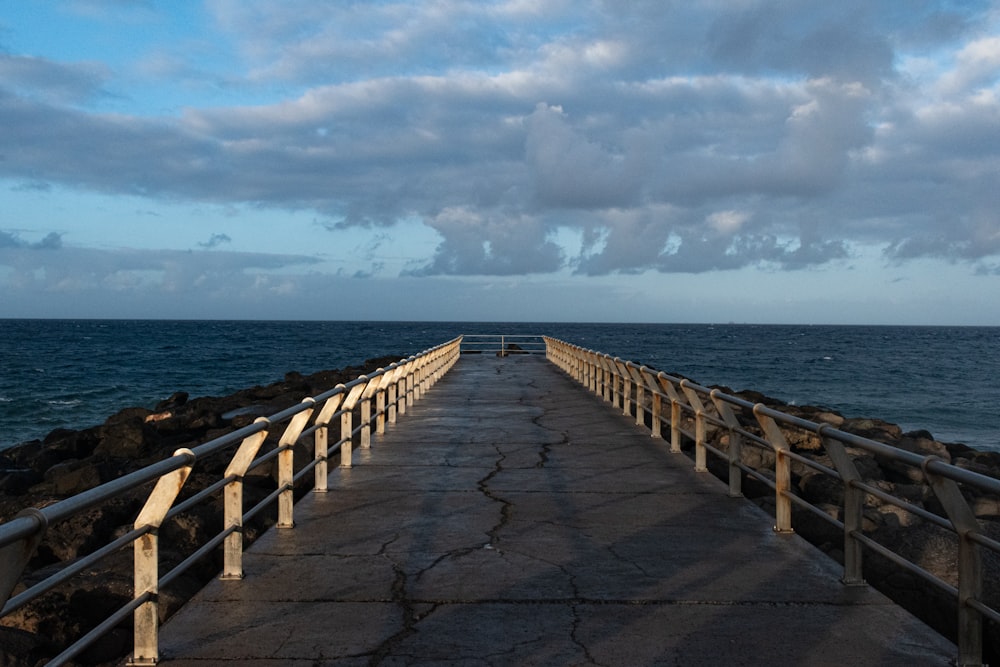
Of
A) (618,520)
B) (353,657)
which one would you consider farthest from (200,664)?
Answer: (618,520)

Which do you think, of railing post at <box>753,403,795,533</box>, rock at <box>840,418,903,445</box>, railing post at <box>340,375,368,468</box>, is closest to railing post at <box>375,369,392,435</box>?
railing post at <box>340,375,368,468</box>

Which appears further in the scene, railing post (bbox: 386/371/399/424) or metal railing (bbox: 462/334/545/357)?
metal railing (bbox: 462/334/545/357)

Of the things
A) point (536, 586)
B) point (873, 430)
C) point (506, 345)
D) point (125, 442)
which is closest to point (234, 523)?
point (536, 586)

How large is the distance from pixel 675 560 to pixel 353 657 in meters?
2.96

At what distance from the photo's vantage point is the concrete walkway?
5.12m

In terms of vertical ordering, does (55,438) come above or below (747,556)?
below

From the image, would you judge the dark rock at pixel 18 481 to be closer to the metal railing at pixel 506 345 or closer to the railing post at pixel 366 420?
the railing post at pixel 366 420

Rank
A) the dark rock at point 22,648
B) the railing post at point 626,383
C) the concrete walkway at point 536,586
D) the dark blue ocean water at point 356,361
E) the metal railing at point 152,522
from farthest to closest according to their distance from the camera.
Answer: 1. the dark blue ocean water at point 356,361
2. the railing post at point 626,383
3. the dark rock at point 22,648
4. the concrete walkway at point 536,586
5. the metal railing at point 152,522

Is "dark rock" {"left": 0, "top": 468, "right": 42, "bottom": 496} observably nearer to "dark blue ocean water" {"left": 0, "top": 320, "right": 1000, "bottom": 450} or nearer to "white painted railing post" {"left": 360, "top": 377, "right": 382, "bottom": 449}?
"white painted railing post" {"left": 360, "top": 377, "right": 382, "bottom": 449}

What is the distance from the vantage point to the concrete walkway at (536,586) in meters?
5.12

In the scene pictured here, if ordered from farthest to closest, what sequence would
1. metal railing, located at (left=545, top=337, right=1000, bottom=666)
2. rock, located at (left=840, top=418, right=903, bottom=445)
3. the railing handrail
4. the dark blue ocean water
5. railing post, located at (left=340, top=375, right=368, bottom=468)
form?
1. the railing handrail
2. the dark blue ocean water
3. rock, located at (left=840, top=418, right=903, bottom=445)
4. railing post, located at (left=340, top=375, right=368, bottom=468)
5. metal railing, located at (left=545, top=337, right=1000, bottom=666)

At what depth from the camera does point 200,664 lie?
16.0 ft

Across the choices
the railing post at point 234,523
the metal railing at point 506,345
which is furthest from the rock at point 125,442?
the metal railing at point 506,345

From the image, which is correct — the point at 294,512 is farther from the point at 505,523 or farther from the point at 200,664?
the point at 200,664
